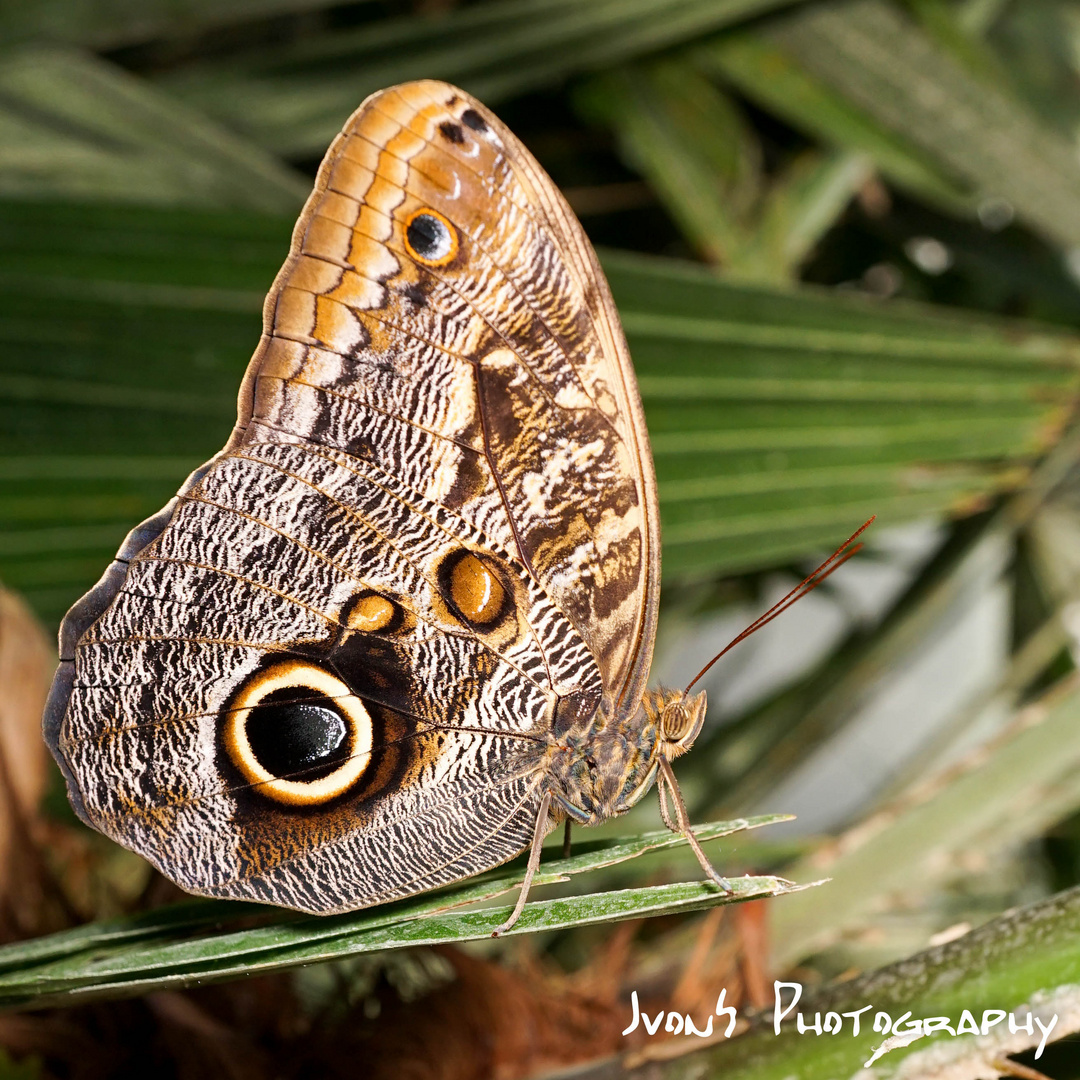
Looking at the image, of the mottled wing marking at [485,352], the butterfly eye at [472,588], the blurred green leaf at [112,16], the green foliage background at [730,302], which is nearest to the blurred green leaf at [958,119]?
the green foliage background at [730,302]

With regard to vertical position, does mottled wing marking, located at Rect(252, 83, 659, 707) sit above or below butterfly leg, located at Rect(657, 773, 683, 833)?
above

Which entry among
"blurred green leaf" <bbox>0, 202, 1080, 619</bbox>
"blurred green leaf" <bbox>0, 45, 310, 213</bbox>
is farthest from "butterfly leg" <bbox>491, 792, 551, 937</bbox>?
"blurred green leaf" <bbox>0, 45, 310, 213</bbox>

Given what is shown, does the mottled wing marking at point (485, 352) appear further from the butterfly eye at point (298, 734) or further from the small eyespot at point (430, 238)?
the butterfly eye at point (298, 734)

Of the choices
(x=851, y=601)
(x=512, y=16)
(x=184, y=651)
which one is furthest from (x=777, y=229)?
(x=184, y=651)

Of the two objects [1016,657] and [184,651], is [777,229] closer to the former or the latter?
[1016,657]

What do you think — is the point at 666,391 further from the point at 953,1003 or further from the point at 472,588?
the point at 953,1003

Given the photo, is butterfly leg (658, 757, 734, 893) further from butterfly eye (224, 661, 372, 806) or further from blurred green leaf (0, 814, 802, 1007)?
butterfly eye (224, 661, 372, 806)

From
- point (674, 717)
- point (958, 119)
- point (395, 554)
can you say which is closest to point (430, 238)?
point (395, 554)
